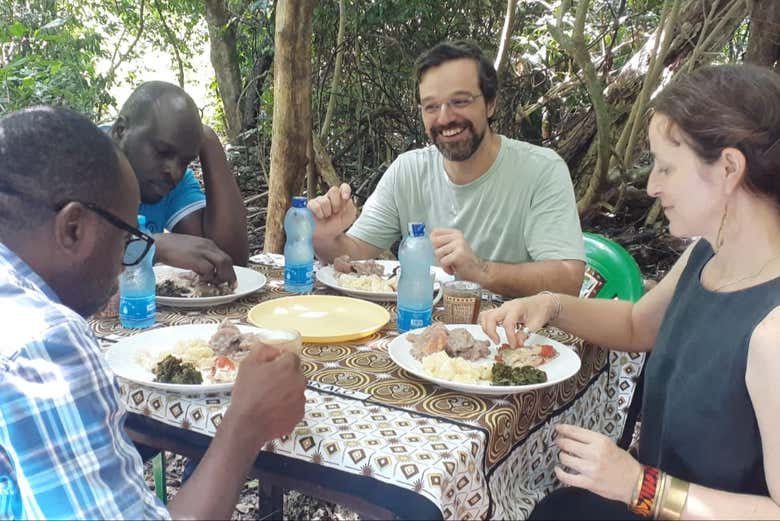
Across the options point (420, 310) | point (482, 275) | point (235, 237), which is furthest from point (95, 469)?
point (235, 237)

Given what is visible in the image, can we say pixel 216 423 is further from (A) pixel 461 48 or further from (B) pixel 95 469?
(A) pixel 461 48

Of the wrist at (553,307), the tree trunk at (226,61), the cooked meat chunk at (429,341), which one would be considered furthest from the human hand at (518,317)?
the tree trunk at (226,61)

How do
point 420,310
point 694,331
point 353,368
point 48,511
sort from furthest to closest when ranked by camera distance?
point 420,310 < point 353,368 < point 694,331 < point 48,511

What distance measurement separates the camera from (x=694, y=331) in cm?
163

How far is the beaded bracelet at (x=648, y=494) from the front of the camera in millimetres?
1422

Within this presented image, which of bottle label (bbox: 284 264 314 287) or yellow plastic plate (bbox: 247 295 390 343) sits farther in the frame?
bottle label (bbox: 284 264 314 287)

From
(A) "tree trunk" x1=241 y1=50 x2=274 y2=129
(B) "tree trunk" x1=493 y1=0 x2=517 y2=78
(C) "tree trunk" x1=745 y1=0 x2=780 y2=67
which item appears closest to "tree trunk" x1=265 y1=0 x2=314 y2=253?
(B) "tree trunk" x1=493 y1=0 x2=517 y2=78

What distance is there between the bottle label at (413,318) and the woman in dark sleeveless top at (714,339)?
0.62m

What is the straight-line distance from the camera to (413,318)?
80.3 inches

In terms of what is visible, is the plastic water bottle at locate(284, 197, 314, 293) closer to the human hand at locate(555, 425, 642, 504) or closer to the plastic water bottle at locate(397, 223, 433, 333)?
the plastic water bottle at locate(397, 223, 433, 333)

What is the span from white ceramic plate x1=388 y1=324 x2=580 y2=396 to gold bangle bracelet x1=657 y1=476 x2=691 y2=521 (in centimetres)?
34

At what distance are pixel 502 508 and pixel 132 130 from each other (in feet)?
6.03

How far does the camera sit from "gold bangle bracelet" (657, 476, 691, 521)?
55.1 inches

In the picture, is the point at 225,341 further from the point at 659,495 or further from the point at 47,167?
the point at 659,495
